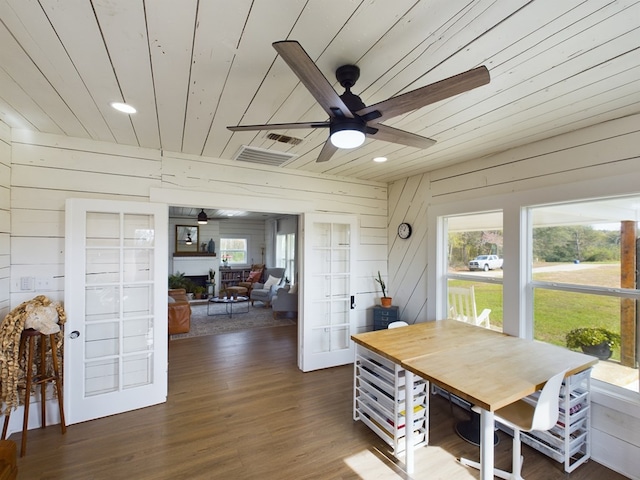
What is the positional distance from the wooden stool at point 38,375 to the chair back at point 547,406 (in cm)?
348

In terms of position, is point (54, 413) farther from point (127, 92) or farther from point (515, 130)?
point (515, 130)

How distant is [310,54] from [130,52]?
0.90 metres

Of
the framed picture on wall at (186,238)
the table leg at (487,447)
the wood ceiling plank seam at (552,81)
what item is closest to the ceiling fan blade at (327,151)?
the wood ceiling plank seam at (552,81)

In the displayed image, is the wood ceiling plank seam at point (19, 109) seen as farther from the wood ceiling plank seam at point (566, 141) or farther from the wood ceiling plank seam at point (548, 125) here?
the wood ceiling plank seam at point (566, 141)

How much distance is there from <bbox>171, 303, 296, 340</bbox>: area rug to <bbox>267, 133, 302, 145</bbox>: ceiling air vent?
13.4 ft

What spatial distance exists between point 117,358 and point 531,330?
12.7ft

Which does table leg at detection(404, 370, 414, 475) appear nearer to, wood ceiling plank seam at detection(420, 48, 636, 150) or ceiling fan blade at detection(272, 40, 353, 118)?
ceiling fan blade at detection(272, 40, 353, 118)

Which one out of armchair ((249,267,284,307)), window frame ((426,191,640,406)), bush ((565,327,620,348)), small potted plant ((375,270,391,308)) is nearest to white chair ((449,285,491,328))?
window frame ((426,191,640,406))

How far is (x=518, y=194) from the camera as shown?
2744 millimetres

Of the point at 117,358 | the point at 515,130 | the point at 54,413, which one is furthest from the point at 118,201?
the point at 515,130

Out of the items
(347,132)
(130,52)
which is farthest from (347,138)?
(130,52)

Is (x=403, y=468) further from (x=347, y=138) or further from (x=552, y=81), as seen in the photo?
(x=552, y=81)

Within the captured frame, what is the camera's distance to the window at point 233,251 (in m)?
9.87

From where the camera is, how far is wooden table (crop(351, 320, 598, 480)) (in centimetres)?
169
